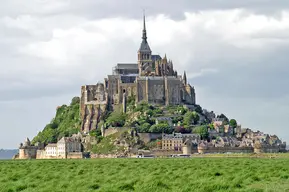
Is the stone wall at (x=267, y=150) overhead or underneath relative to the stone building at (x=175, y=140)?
underneath

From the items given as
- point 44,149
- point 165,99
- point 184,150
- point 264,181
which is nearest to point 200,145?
point 184,150

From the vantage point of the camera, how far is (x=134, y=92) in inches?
5536

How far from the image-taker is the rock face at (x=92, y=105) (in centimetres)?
13938

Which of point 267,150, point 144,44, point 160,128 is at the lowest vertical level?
point 267,150

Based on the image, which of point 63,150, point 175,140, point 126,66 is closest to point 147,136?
point 175,140

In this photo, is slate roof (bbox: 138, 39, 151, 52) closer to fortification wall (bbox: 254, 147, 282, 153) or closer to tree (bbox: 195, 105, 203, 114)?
tree (bbox: 195, 105, 203, 114)

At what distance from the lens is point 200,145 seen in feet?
392

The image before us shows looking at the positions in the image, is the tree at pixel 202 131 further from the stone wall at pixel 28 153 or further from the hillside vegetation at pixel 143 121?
the stone wall at pixel 28 153

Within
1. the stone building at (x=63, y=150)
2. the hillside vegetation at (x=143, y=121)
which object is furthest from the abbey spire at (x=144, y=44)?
the stone building at (x=63, y=150)

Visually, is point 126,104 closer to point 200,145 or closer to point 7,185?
point 200,145

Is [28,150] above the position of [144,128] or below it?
below

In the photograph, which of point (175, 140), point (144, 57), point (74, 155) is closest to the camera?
point (74, 155)

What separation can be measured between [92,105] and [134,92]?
32.0ft

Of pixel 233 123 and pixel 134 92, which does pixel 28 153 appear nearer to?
pixel 134 92
